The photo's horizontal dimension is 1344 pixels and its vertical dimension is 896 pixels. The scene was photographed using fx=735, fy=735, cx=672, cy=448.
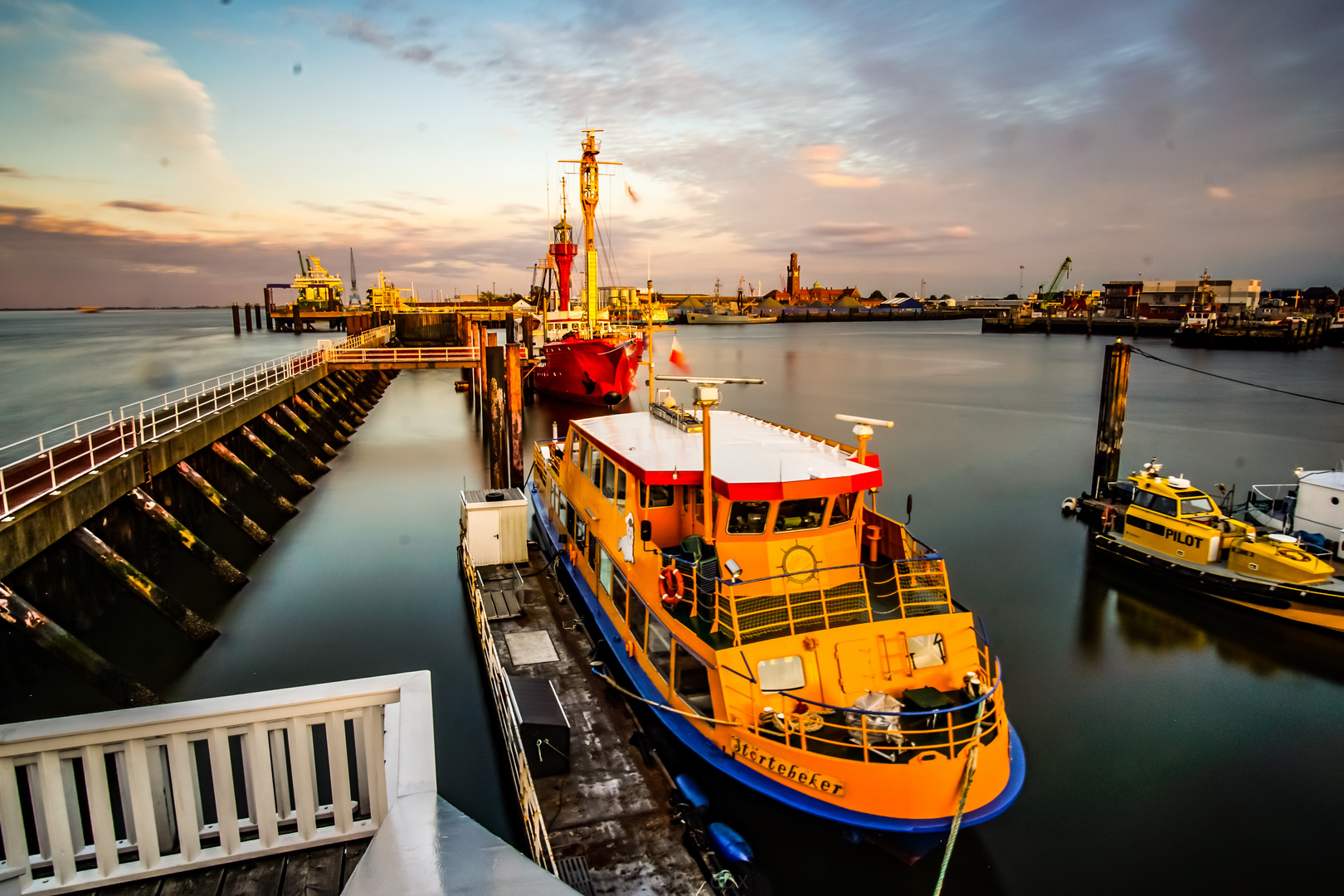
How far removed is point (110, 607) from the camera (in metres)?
17.0

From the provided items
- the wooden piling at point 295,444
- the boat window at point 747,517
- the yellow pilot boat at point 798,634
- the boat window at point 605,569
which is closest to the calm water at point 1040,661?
the wooden piling at point 295,444

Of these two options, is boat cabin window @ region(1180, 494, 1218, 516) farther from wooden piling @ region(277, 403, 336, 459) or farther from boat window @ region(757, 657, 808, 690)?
wooden piling @ region(277, 403, 336, 459)

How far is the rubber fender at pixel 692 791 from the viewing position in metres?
9.84

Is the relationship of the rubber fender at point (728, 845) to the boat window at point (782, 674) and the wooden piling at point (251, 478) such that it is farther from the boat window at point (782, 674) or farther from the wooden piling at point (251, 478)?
the wooden piling at point (251, 478)

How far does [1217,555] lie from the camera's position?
1983 cm

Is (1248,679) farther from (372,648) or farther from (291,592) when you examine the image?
(291,592)

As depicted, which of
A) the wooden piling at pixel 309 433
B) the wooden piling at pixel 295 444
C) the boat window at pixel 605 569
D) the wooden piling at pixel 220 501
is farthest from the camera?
the wooden piling at pixel 309 433

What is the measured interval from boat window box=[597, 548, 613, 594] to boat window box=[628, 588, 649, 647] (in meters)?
1.22

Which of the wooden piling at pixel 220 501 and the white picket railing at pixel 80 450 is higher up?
the white picket railing at pixel 80 450

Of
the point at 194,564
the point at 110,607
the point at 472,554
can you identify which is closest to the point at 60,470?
the point at 110,607

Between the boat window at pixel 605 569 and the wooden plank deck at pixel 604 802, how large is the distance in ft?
4.23

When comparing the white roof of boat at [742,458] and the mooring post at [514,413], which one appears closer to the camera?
the white roof of boat at [742,458]

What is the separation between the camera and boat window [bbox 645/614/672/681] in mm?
11422

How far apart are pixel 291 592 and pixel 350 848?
18743 mm
